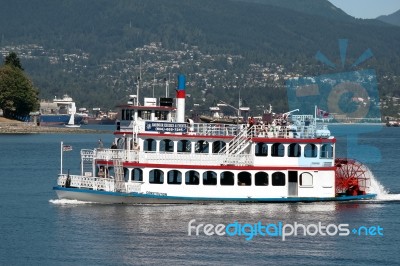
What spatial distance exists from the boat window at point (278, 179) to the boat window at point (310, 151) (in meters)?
1.63

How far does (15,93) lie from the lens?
14850 centimetres

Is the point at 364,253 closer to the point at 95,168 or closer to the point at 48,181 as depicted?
the point at 95,168

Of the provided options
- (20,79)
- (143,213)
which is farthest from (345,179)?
(20,79)

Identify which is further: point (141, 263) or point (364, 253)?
point (364, 253)

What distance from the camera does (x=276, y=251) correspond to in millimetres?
41719

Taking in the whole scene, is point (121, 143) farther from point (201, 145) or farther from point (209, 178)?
point (209, 178)

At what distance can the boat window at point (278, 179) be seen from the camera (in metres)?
52.4

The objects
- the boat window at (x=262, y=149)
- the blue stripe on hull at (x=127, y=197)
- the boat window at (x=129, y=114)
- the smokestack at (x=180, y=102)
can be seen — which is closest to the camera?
the blue stripe on hull at (x=127, y=197)

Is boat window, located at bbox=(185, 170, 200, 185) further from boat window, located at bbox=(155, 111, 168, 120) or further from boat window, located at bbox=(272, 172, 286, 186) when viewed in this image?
boat window, located at bbox=(272, 172, 286, 186)

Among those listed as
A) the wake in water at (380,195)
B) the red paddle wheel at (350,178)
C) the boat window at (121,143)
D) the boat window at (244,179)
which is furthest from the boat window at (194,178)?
the wake in water at (380,195)

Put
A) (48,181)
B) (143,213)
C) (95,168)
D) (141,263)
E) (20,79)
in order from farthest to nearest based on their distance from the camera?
(20,79)
(48,181)
(95,168)
(143,213)
(141,263)

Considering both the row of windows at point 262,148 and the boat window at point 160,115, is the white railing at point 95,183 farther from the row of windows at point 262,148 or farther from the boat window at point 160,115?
the boat window at point 160,115

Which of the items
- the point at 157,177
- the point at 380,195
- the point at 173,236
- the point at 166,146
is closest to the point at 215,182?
the point at 157,177

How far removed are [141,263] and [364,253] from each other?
8931 mm
